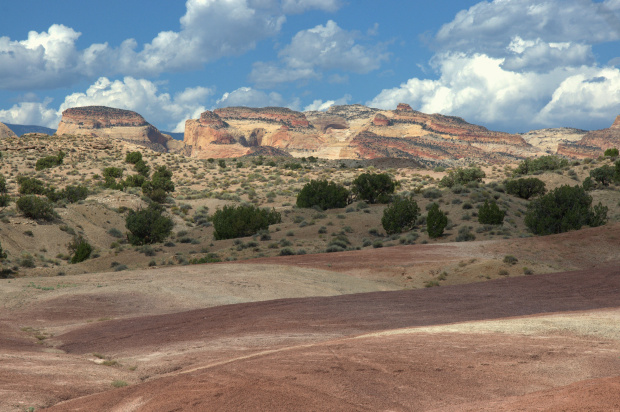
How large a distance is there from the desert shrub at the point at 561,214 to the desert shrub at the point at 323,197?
1626 centimetres

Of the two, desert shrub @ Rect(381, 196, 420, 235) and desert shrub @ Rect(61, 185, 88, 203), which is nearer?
desert shrub @ Rect(381, 196, 420, 235)

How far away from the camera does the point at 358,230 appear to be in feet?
124

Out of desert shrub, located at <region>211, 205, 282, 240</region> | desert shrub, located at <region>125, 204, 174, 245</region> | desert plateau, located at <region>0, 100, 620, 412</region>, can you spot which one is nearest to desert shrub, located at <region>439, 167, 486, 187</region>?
desert plateau, located at <region>0, 100, 620, 412</region>

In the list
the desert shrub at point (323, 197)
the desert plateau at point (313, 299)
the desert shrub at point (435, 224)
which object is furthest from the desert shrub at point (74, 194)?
the desert shrub at point (435, 224)

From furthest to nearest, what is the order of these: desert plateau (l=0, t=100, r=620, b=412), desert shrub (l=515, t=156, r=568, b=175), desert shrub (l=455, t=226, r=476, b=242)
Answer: desert shrub (l=515, t=156, r=568, b=175) → desert shrub (l=455, t=226, r=476, b=242) → desert plateau (l=0, t=100, r=620, b=412)

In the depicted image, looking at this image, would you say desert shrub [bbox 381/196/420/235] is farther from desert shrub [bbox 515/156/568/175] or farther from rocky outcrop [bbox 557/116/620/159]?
rocky outcrop [bbox 557/116/620/159]

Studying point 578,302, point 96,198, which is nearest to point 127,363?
point 578,302

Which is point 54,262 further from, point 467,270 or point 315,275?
point 467,270

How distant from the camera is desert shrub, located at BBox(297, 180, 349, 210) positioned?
151ft

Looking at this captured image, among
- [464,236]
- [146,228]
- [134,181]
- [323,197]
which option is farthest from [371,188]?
[134,181]

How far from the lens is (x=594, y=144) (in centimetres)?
17238

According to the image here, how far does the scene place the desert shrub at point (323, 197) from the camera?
4606 cm

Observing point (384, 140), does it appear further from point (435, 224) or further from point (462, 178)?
point (435, 224)

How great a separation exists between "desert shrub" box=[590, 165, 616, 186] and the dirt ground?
30.0 m
